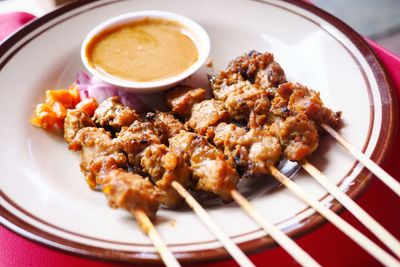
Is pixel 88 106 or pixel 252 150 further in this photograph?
pixel 88 106

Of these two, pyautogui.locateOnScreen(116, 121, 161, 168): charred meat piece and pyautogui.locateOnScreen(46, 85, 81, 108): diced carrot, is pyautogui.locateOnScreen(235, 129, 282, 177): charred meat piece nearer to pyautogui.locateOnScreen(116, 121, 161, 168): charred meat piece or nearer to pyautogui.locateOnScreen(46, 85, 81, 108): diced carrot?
pyautogui.locateOnScreen(116, 121, 161, 168): charred meat piece

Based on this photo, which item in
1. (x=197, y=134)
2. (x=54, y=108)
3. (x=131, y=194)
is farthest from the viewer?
(x=54, y=108)

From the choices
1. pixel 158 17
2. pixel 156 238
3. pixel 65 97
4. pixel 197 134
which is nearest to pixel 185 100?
pixel 197 134

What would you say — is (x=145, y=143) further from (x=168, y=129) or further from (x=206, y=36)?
(x=206, y=36)

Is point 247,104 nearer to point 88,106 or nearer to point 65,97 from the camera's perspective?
point 88,106

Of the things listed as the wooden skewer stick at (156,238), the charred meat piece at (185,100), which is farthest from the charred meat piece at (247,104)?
the wooden skewer stick at (156,238)

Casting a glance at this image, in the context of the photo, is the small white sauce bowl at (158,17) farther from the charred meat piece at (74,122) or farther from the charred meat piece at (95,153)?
the charred meat piece at (95,153)

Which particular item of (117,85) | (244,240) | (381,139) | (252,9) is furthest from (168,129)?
(252,9)
